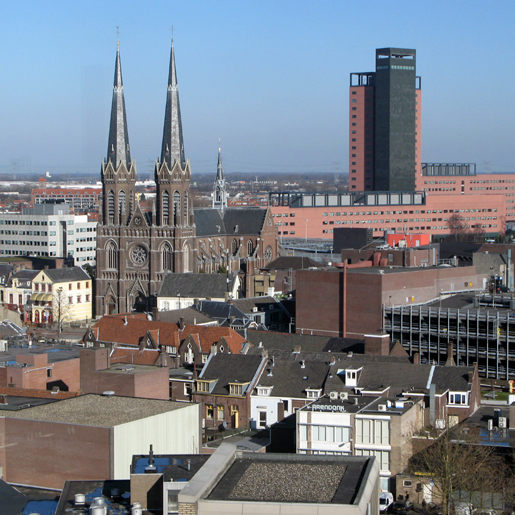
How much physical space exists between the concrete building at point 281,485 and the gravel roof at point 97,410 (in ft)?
47.2

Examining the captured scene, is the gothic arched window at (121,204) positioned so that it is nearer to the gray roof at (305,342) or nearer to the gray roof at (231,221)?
the gray roof at (231,221)

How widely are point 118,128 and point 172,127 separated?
710 cm

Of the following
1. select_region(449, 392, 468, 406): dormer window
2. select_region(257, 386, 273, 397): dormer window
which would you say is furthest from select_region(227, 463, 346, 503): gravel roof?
select_region(257, 386, 273, 397): dormer window

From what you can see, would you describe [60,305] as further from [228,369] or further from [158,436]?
[158,436]

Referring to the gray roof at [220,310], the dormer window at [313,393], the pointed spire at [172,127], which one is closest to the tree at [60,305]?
the pointed spire at [172,127]

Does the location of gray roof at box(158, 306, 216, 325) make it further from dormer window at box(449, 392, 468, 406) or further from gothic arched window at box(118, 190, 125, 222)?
gothic arched window at box(118, 190, 125, 222)

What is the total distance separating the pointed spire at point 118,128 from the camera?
124106mm

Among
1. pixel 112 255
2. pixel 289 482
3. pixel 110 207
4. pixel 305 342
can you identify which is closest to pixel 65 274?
pixel 112 255

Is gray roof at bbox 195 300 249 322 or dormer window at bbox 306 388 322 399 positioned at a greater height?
gray roof at bbox 195 300 249 322

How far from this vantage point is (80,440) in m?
39.7

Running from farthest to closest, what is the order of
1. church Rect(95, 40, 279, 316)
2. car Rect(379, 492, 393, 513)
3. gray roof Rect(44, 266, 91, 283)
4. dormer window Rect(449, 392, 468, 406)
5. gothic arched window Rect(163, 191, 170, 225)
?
gothic arched window Rect(163, 191, 170, 225) → church Rect(95, 40, 279, 316) → gray roof Rect(44, 266, 91, 283) → dormer window Rect(449, 392, 468, 406) → car Rect(379, 492, 393, 513)

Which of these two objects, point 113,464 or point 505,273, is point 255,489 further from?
point 505,273

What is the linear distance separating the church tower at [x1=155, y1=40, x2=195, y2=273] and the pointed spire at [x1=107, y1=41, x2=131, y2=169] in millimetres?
5327

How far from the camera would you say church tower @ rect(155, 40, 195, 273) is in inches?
4744
